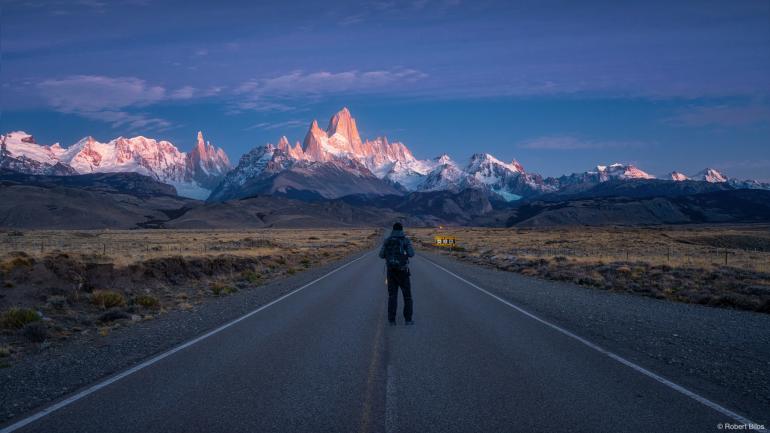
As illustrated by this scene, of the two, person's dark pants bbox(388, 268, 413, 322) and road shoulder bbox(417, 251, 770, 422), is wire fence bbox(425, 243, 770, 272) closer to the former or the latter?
road shoulder bbox(417, 251, 770, 422)

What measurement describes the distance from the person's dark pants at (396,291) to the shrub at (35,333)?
23.2 feet

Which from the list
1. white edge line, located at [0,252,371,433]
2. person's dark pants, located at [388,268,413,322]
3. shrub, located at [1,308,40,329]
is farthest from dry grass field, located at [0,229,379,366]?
person's dark pants, located at [388,268,413,322]

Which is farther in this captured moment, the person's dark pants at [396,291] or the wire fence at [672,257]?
the wire fence at [672,257]

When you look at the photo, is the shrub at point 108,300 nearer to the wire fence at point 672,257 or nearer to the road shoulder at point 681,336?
the road shoulder at point 681,336

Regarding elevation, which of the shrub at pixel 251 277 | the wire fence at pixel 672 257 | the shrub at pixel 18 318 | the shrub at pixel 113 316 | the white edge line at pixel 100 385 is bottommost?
the shrub at pixel 251 277

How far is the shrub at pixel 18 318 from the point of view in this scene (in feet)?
41.3

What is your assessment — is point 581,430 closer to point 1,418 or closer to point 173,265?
point 1,418

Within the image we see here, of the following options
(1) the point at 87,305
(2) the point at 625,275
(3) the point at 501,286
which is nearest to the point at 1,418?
(1) the point at 87,305

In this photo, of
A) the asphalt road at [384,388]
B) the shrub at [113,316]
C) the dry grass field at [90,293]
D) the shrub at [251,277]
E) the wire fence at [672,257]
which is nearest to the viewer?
the asphalt road at [384,388]

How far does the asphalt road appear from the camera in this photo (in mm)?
5895

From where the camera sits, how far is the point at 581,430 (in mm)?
5672

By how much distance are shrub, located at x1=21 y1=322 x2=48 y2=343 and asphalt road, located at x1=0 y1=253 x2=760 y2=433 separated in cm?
362

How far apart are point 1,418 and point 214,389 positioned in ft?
7.33

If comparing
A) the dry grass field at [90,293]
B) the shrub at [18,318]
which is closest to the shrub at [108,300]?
the dry grass field at [90,293]
